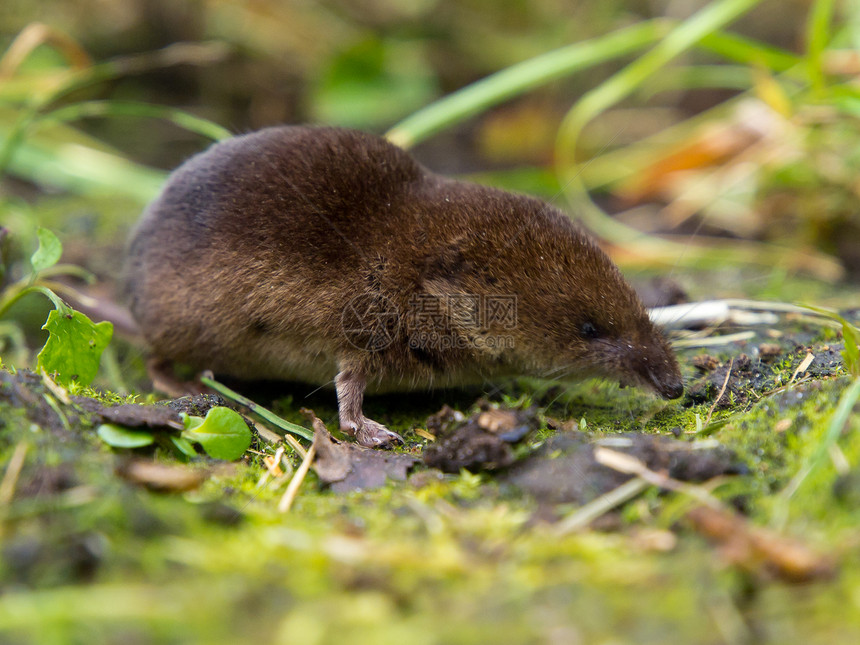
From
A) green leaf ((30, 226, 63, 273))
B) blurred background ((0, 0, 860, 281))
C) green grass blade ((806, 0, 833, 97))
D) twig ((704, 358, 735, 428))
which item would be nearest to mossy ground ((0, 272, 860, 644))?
twig ((704, 358, 735, 428))

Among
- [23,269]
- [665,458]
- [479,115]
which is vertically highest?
[479,115]

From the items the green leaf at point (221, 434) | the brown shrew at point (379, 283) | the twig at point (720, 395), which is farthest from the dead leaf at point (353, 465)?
the twig at point (720, 395)

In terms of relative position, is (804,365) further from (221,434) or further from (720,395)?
(221,434)

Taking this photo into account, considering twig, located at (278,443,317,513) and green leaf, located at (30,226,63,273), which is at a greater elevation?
green leaf, located at (30,226,63,273)

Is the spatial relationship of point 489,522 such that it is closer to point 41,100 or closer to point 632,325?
point 632,325

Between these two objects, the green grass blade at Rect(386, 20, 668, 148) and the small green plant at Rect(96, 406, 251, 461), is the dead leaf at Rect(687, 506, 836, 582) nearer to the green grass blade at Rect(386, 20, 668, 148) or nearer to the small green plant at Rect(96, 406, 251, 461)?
the small green plant at Rect(96, 406, 251, 461)

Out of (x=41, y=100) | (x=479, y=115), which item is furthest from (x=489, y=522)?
(x=479, y=115)
